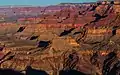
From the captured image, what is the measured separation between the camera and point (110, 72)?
7388 centimetres

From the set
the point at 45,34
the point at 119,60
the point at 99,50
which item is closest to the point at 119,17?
the point at 45,34

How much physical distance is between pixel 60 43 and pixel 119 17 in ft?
103

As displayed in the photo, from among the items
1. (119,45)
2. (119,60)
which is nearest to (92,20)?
(119,45)

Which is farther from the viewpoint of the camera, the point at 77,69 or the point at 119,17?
the point at 119,17

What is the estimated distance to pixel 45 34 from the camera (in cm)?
12294

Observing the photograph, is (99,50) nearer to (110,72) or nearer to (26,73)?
(110,72)

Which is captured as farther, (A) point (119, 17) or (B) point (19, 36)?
(B) point (19, 36)

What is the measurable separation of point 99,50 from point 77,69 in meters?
13.7

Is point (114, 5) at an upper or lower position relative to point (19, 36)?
upper

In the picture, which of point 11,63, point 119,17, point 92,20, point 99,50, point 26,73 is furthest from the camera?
point 92,20

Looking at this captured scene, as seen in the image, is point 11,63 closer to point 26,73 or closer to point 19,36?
point 26,73

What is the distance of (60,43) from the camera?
89875 millimetres

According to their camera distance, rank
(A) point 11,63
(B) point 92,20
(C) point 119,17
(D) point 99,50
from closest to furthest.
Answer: (A) point 11,63, (D) point 99,50, (C) point 119,17, (B) point 92,20

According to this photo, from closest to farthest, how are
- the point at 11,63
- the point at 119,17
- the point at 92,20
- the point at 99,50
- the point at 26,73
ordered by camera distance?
the point at 26,73 → the point at 11,63 → the point at 99,50 → the point at 119,17 → the point at 92,20
